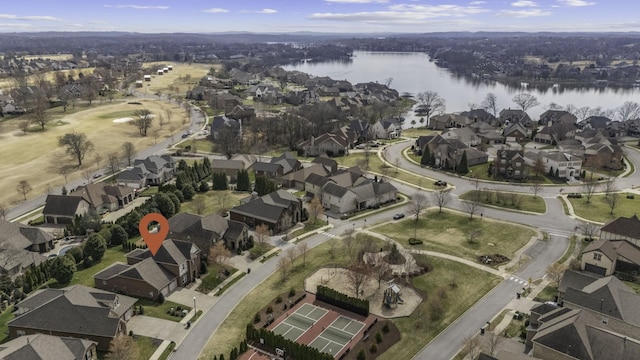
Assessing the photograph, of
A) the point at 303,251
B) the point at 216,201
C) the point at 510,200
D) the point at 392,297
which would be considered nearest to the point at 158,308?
the point at 303,251

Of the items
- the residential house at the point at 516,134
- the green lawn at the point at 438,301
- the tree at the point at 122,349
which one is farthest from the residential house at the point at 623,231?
the residential house at the point at 516,134

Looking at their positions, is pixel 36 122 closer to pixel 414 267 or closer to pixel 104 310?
pixel 104 310

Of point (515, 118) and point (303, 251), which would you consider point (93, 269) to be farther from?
point (515, 118)

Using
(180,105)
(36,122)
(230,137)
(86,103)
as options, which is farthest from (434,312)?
(86,103)

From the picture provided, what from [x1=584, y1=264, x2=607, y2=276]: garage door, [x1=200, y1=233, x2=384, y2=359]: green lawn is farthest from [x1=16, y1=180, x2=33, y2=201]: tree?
[x1=584, y1=264, x2=607, y2=276]: garage door

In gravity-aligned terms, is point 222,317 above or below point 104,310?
below

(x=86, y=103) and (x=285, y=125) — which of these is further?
(x=86, y=103)
